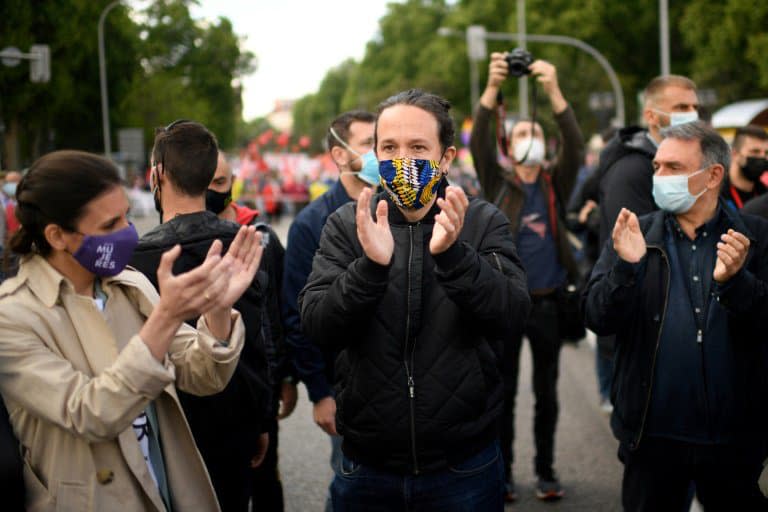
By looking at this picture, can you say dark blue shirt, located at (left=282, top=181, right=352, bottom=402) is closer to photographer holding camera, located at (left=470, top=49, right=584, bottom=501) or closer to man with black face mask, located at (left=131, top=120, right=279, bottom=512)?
man with black face mask, located at (left=131, top=120, right=279, bottom=512)

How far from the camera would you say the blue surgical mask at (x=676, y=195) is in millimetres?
4023

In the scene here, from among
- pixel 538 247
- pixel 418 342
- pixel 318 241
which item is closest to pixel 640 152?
pixel 538 247

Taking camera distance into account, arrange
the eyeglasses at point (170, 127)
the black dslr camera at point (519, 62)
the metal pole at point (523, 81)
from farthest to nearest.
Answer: the metal pole at point (523, 81), the black dslr camera at point (519, 62), the eyeglasses at point (170, 127)

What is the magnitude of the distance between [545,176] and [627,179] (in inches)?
43.8

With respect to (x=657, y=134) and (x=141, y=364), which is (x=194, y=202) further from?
(x=657, y=134)

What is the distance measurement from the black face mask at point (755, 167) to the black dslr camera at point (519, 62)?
1.70 m

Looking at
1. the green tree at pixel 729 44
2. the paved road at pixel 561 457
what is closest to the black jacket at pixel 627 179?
the paved road at pixel 561 457

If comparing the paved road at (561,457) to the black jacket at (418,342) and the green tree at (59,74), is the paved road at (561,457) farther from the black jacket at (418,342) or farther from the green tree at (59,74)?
the green tree at (59,74)

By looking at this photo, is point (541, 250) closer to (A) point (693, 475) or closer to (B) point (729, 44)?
(A) point (693, 475)

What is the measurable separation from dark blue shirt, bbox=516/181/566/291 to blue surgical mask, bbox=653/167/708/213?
1.72m

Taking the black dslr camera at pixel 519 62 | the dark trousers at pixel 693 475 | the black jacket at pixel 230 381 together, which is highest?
the black dslr camera at pixel 519 62

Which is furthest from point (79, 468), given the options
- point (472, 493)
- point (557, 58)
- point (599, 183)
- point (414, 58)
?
point (414, 58)

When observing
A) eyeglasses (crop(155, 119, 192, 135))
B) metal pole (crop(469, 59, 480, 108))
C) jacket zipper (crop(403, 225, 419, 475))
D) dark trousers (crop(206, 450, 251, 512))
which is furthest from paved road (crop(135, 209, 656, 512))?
metal pole (crop(469, 59, 480, 108))

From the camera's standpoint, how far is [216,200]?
14.9ft
